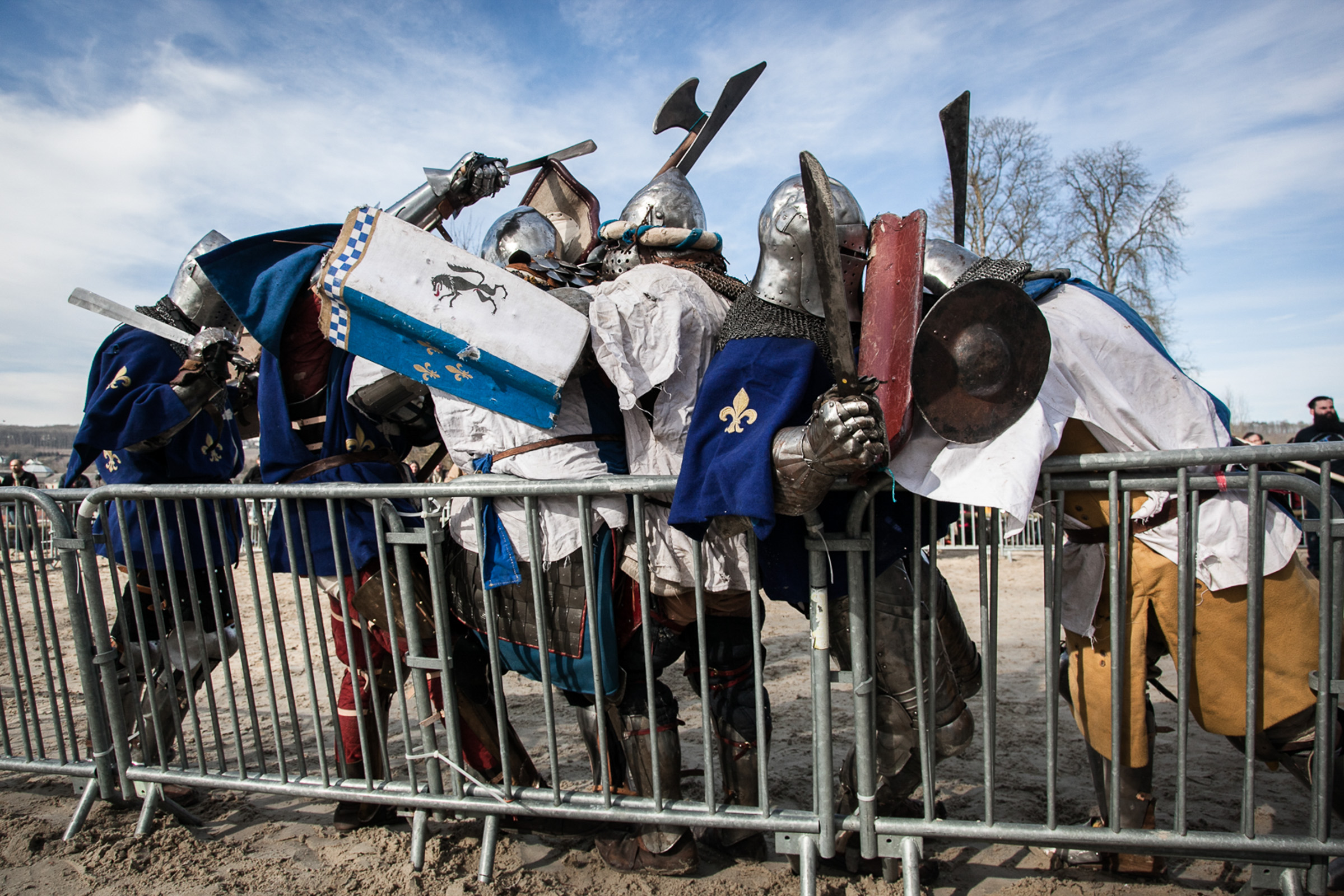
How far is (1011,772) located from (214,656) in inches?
129

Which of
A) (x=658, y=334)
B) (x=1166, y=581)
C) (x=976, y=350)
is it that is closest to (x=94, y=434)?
(x=658, y=334)

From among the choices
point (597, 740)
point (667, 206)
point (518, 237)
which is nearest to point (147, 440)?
point (518, 237)

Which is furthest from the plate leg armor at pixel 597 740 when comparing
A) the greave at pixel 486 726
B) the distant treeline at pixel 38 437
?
the distant treeline at pixel 38 437

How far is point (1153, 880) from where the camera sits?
234 centimetres

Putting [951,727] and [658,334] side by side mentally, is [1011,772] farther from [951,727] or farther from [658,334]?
[658,334]

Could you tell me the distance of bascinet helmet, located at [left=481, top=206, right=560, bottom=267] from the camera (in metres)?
3.50

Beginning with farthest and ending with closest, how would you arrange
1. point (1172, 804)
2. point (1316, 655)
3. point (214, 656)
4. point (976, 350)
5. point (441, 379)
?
point (214, 656) → point (1172, 804) → point (441, 379) → point (1316, 655) → point (976, 350)

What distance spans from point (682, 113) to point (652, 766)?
9.67ft

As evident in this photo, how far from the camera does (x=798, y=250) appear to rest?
7.14 ft

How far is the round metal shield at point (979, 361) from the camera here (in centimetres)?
181

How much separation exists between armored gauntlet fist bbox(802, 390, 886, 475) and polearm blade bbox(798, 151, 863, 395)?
0.12 feet

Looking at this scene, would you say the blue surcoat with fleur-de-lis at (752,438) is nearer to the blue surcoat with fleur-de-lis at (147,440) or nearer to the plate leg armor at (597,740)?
the plate leg armor at (597,740)

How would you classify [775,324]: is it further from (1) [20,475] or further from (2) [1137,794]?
(1) [20,475]

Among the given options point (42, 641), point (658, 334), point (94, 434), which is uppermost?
point (658, 334)
